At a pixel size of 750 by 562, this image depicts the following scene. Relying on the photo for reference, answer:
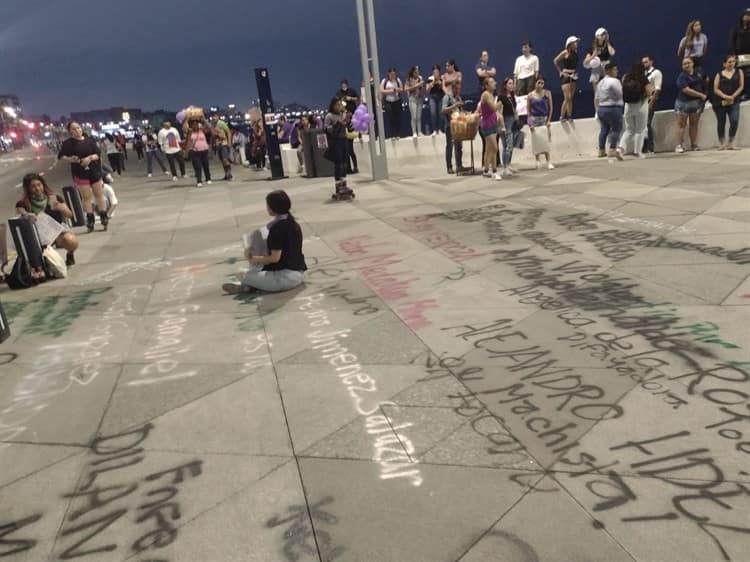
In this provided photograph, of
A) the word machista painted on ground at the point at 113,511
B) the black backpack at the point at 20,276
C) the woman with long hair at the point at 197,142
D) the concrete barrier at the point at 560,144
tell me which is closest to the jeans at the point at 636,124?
the concrete barrier at the point at 560,144

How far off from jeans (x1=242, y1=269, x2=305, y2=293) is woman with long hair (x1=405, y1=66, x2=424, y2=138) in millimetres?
10361

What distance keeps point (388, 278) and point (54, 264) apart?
14.7ft

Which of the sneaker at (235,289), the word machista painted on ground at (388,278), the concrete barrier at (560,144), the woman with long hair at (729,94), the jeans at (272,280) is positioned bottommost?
the word machista painted on ground at (388,278)

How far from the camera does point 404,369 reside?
162 inches

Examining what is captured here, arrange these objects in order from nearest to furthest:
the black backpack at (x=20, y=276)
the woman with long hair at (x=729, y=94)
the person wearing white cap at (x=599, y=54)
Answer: the black backpack at (x=20, y=276)
the woman with long hair at (x=729, y=94)
the person wearing white cap at (x=599, y=54)

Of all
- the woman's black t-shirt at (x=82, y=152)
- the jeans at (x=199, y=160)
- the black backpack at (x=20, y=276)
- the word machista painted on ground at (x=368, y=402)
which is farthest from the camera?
the jeans at (x=199, y=160)

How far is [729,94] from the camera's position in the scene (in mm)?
12461

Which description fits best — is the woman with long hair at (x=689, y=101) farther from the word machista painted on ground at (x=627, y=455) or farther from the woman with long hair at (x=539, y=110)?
the word machista painted on ground at (x=627, y=455)

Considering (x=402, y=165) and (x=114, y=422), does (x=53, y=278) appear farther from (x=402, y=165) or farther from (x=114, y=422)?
(x=402, y=165)

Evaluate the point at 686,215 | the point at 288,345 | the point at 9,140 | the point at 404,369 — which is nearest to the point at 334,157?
the point at 686,215

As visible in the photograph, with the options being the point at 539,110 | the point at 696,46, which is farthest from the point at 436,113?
the point at 696,46

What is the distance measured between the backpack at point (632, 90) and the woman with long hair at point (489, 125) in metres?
2.68

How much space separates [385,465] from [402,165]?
570 inches

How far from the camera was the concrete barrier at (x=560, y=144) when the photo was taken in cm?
1384
